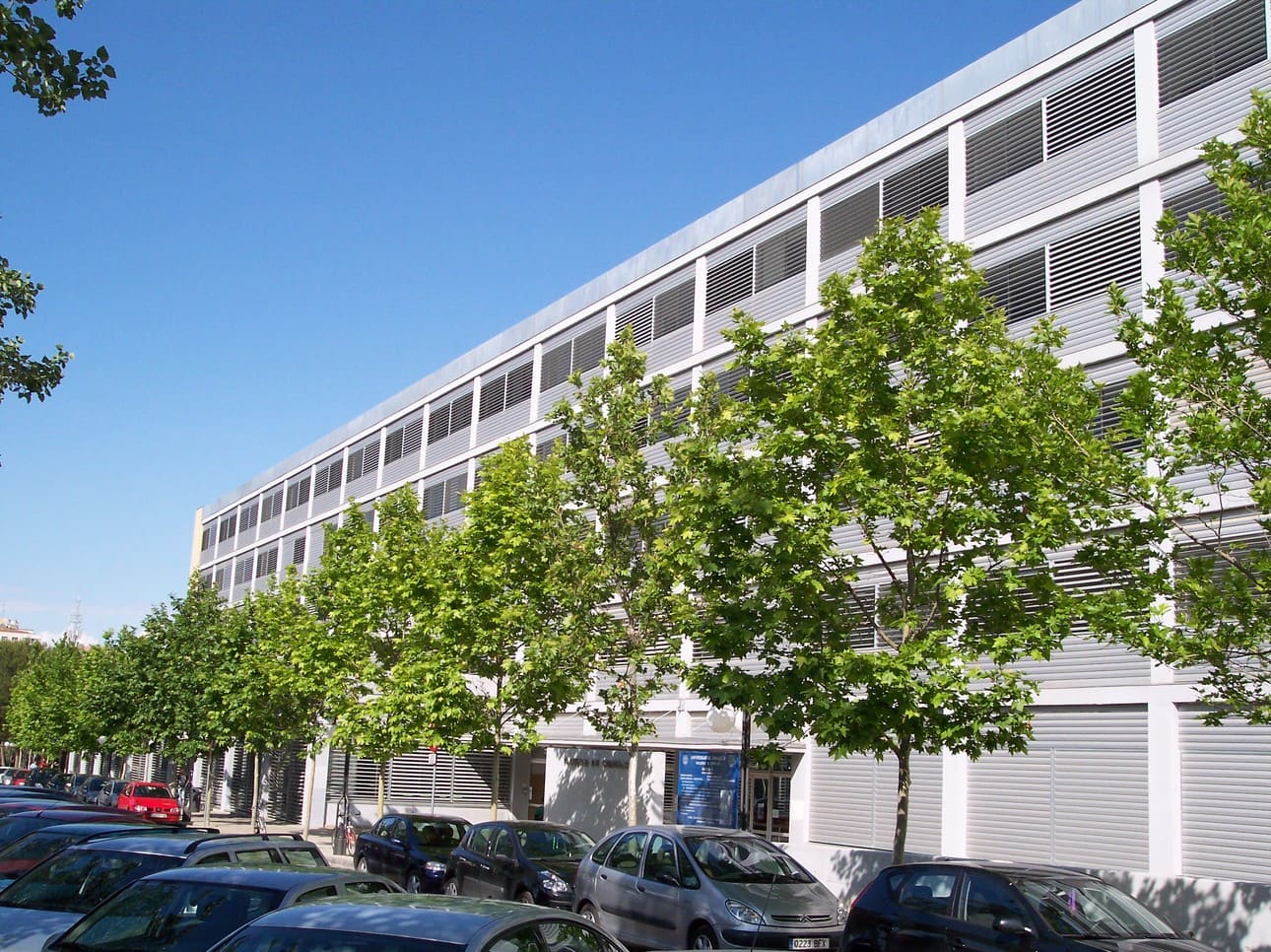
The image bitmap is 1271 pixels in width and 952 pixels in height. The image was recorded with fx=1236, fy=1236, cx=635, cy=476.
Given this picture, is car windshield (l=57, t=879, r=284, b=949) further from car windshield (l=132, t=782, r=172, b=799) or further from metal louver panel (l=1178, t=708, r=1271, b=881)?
car windshield (l=132, t=782, r=172, b=799)

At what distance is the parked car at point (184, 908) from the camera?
7754 mm

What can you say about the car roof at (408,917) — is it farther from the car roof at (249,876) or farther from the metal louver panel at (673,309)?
the metal louver panel at (673,309)

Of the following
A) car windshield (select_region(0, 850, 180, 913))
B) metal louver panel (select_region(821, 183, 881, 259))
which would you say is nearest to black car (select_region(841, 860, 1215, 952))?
car windshield (select_region(0, 850, 180, 913))

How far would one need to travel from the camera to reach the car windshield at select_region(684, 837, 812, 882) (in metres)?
14.1

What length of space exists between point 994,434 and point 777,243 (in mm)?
17428

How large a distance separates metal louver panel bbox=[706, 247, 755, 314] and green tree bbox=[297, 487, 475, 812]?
9.46 m

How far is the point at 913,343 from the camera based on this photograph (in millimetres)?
15961

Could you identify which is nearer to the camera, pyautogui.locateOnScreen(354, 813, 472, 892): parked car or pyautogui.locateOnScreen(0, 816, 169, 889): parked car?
pyautogui.locateOnScreen(0, 816, 169, 889): parked car

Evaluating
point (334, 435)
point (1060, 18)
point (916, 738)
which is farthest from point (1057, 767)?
point (334, 435)

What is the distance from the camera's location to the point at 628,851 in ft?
50.2

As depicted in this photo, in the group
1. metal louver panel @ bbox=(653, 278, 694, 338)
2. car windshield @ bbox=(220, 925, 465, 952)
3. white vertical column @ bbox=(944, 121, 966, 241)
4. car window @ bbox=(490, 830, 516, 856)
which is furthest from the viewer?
metal louver panel @ bbox=(653, 278, 694, 338)

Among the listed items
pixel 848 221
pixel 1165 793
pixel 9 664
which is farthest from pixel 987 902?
pixel 9 664

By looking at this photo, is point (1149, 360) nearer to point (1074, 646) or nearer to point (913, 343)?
point (913, 343)

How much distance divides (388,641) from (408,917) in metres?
28.6
